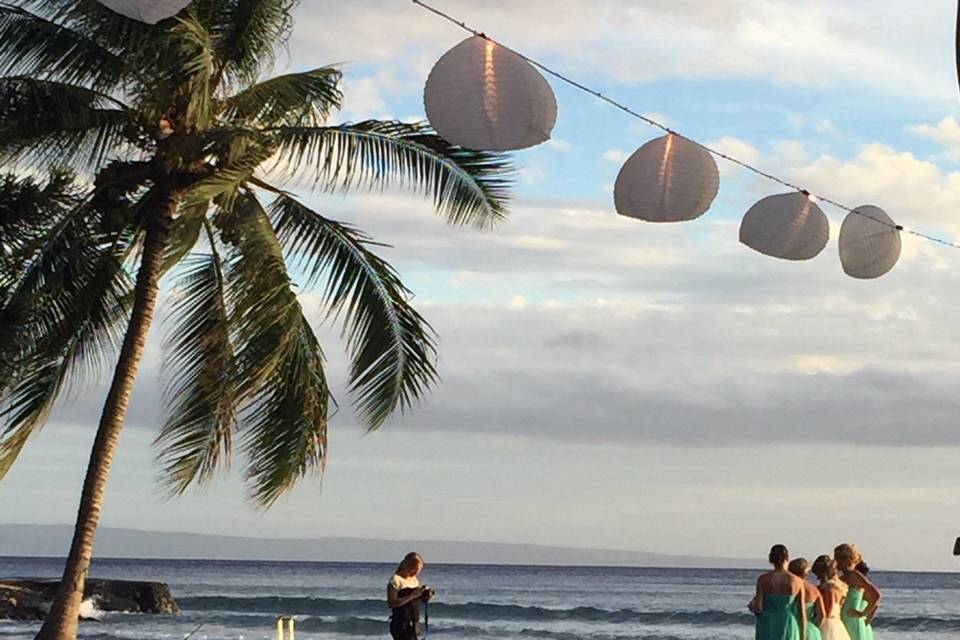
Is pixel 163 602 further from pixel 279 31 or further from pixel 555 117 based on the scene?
pixel 555 117

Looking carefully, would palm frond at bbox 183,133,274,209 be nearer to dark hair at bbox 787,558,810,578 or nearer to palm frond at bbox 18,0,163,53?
palm frond at bbox 18,0,163,53

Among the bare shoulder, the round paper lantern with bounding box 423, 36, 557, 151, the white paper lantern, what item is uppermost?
the white paper lantern

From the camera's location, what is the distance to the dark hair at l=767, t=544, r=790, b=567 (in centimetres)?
1138

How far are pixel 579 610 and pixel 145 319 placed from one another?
4144 centimetres

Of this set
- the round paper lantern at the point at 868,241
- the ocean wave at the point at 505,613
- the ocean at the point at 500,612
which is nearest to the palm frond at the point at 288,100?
the round paper lantern at the point at 868,241

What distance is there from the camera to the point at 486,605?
5362 centimetres

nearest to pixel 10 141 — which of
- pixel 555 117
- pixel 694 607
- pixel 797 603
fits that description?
pixel 555 117

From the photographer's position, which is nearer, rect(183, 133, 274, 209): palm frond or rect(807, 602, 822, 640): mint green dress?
rect(807, 602, 822, 640): mint green dress

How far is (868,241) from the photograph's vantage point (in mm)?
13008

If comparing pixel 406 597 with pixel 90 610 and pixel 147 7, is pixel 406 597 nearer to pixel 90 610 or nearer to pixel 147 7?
pixel 147 7

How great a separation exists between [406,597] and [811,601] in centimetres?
307

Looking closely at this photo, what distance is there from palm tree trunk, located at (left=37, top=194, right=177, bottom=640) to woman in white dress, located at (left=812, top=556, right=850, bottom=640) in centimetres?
638

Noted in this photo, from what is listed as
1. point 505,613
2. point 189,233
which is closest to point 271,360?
point 189,233

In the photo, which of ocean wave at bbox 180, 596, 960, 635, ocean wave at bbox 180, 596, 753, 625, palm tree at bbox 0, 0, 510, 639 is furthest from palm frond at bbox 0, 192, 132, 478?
ocean wave at bbox 180, 596, 753, 625
